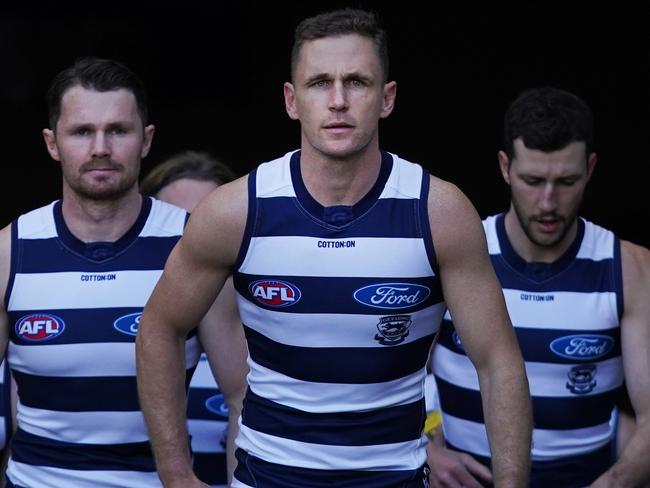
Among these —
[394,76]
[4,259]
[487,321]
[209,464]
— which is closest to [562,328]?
[487,321]

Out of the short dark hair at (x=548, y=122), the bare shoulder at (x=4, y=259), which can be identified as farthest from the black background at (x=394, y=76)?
the bare shoulder at (x=4, y=259)

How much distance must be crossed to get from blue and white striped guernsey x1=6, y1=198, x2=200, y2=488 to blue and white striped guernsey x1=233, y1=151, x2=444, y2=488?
0.52 metres

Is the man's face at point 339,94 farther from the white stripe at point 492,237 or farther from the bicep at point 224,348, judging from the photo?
the white stripe at point 492,237

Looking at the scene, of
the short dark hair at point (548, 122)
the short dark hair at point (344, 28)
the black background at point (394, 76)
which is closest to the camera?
the short dark hair at point (344, 28)

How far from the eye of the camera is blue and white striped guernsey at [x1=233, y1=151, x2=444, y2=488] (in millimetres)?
3693

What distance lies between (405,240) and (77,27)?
402 centimetres

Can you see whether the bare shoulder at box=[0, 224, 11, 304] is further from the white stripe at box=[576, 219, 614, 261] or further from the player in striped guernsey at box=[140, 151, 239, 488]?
the white stripe at box=[576, 219, 614, 261]

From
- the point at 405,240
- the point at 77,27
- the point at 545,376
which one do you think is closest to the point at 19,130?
the point at 77,27

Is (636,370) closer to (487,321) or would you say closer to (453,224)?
(487,321)

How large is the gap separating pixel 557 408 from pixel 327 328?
120 cm

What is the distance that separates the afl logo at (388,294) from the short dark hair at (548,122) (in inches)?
47.6

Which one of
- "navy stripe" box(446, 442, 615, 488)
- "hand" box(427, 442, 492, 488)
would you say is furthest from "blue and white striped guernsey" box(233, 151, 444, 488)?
"navy stripe" box(446, 442, 615, 488)

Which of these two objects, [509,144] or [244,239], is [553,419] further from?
[244,239]

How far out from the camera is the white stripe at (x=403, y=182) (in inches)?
147
